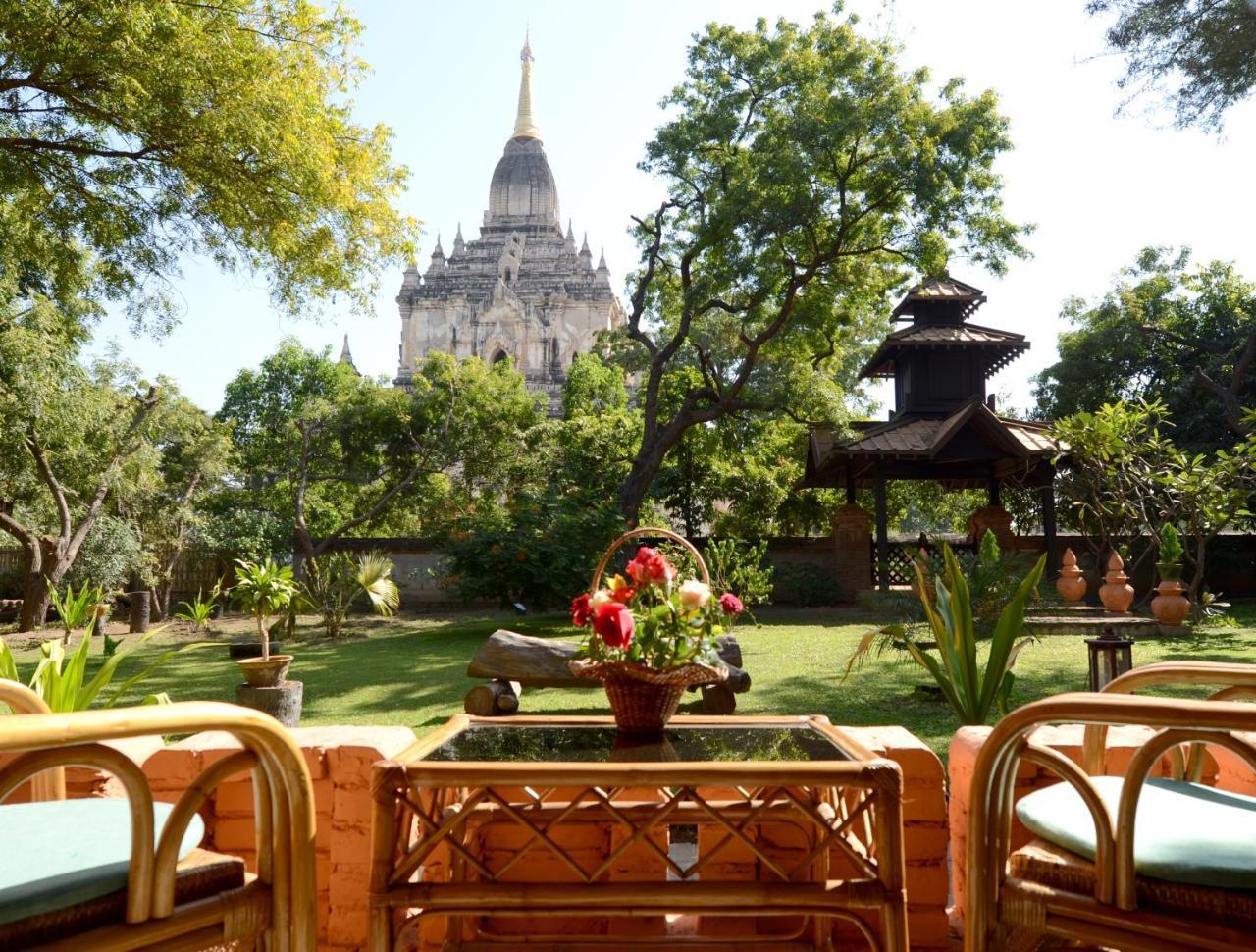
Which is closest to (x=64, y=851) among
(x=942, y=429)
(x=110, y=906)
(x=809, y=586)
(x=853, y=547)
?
(x=110, y=906)

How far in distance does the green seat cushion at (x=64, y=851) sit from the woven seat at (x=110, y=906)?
0.01 meters

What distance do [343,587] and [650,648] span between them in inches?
476

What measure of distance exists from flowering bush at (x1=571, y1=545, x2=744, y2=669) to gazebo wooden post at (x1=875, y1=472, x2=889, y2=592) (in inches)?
506

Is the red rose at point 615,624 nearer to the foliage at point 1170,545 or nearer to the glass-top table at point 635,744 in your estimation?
the glass-top table at point 635,744

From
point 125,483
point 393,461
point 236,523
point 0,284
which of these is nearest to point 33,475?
point 125,483

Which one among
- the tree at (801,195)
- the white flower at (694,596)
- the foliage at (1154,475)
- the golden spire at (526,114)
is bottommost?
the white flower at (694,596)

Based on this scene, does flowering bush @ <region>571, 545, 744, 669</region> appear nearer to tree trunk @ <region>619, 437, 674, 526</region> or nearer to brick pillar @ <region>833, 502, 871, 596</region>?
tree trunk @ <region>619, 437, 674, 526</region>

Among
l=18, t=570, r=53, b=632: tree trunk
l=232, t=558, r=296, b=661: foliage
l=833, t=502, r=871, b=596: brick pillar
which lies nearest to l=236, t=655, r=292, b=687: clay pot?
l=232, t=558, r=296, b=661: foliage

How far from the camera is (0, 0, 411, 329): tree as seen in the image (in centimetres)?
574

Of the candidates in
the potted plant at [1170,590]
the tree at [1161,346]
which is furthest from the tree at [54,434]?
the tree at [1161,346]

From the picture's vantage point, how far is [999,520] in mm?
15344

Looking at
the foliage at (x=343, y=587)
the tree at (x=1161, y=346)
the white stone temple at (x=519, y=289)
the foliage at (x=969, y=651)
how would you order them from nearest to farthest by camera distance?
the foliage at (x=969, y=651)
the foliage at (x=343, y=587)
the tree at (x=1161, y=346)
the white stone temple at (x=519, y=289)

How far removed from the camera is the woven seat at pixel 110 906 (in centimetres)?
116

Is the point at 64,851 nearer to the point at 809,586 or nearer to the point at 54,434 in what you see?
the point at 54,434
